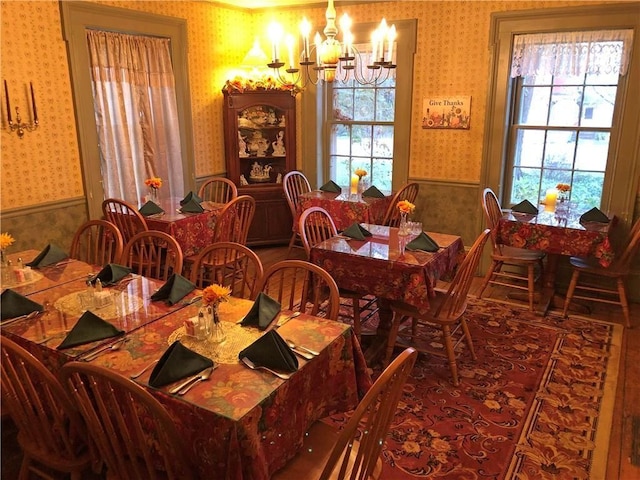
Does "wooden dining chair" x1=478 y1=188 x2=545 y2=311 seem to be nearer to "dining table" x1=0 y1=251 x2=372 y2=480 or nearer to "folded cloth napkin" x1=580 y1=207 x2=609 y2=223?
"folded cloth napkin" x1=580 y1=207 x2=609 y2=223

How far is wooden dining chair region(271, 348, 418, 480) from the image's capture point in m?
1.37

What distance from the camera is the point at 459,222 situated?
4879mm

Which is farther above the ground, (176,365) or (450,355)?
(176,365)

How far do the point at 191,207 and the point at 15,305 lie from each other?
1942 mm

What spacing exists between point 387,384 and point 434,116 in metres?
3.79

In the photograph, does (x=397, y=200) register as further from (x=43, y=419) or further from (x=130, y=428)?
(x=43, y=419)

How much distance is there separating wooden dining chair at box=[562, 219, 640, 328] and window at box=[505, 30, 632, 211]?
65 centimetres

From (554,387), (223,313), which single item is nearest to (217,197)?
(223,313)

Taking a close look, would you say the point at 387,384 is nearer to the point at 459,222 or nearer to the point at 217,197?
the point at 459,222

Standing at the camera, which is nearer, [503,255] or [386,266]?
[386,266]

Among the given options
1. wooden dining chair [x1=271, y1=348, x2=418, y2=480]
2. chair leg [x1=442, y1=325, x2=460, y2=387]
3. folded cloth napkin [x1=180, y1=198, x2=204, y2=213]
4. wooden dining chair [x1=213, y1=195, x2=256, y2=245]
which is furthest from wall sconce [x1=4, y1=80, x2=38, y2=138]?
chair leg [x1=442, y1=325, x2=460, y2=387]

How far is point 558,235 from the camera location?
376cm

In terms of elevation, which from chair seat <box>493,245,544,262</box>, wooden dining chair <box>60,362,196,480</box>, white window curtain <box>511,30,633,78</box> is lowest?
chair seat <box>493,245,544,262</box>

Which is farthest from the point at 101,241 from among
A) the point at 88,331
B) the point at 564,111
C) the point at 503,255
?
the point at 564,111
